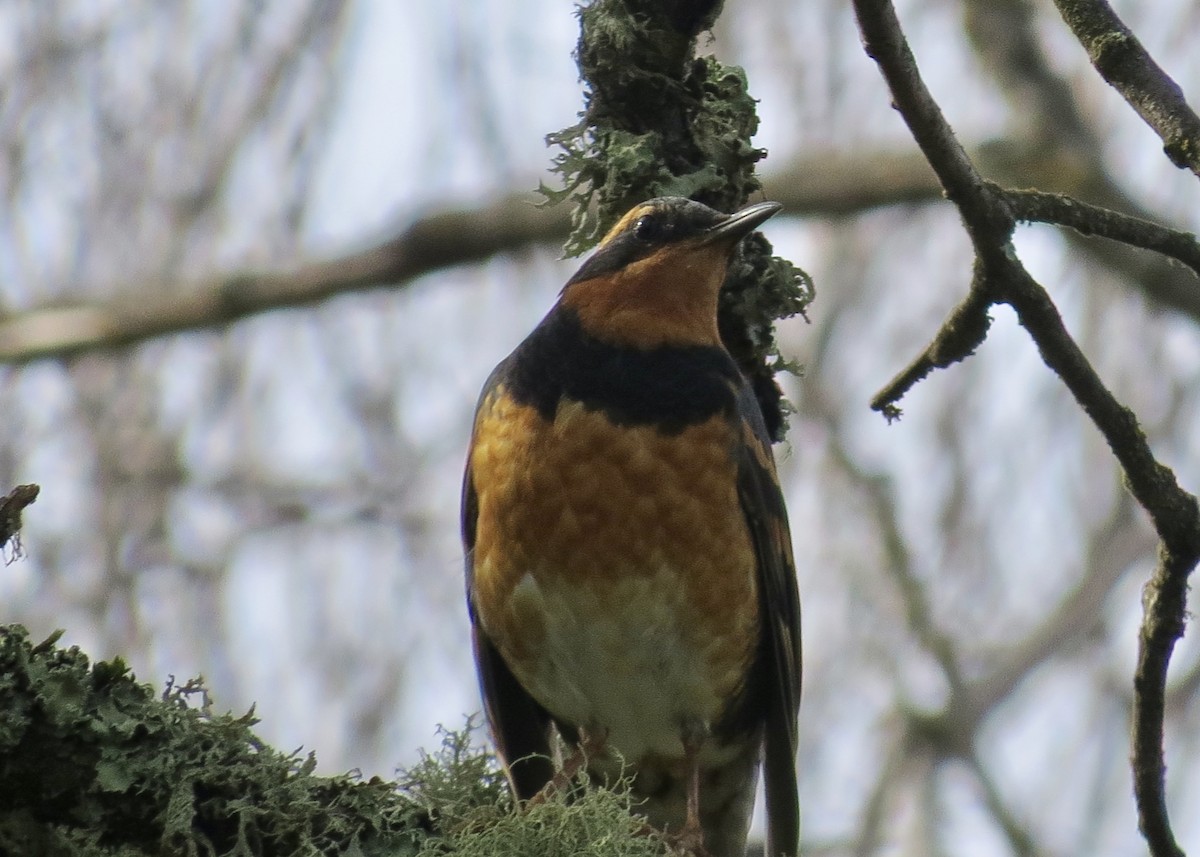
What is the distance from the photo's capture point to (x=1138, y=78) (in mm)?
3105

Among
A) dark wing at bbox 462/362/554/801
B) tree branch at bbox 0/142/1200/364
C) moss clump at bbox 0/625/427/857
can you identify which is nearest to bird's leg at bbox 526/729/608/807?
dark wing at bbox 462/362/554/801

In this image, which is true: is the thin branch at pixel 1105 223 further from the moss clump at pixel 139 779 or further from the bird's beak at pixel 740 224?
the moss clump at pixel 139 779

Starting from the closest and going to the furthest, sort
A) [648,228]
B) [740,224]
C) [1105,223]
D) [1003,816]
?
1. [1105,223]
2. [740,224]
3. [648,228]
4. [1003,816]

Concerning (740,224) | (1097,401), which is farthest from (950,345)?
(740,224)

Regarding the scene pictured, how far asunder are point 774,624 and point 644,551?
57 cm

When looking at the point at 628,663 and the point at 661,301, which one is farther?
the point at 661,301

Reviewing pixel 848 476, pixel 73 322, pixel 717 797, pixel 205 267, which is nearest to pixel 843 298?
pixel 848 476

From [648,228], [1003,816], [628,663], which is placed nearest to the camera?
[628,663]

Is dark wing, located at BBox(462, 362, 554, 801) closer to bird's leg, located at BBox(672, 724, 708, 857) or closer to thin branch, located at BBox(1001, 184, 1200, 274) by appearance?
bird's leg, located at BBox(672, 724, 708, 857)

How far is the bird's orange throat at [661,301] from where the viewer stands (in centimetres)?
470

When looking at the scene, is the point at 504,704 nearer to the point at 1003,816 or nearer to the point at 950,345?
the point at 950,345

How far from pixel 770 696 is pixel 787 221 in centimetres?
605

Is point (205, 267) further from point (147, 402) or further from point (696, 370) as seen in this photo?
point (696, 370)

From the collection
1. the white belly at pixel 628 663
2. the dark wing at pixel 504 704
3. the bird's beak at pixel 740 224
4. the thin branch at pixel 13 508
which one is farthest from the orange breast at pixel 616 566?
the thin branch at pixel 13 508
